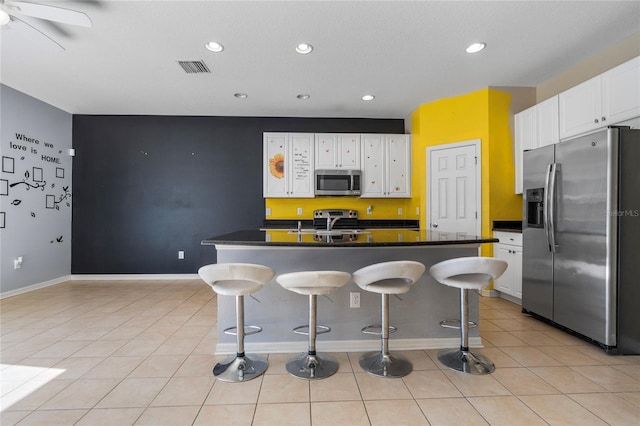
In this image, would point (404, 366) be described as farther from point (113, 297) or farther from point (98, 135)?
point (98, 135)

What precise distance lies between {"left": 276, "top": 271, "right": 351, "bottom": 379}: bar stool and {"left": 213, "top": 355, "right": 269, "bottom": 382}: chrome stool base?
212mm

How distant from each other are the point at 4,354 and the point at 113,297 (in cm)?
160

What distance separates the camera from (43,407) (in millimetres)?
1754

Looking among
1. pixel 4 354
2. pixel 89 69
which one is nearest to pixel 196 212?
pixel 89 69

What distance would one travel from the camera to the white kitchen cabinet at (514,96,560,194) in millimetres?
3342

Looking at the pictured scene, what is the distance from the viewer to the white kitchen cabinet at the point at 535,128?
11.0 ft

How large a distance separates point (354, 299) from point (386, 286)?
0.53m

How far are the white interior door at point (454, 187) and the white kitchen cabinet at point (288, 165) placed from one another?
1833 millimetres

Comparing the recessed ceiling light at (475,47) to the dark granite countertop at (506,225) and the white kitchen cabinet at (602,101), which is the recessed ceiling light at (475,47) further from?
the dark granite countertop at (506,225)

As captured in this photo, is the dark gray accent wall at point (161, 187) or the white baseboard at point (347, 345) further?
the dark gray accent wall at point (161, 187)

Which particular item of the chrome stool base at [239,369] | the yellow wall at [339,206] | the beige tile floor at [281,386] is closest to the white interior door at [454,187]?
the yellow wall at [339,206]

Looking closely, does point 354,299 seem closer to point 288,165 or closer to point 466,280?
point 466,280

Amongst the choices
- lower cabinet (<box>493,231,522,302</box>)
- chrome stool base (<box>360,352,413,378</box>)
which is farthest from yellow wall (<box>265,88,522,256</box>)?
chrome stool base (<box>360,352,413,378</box>)

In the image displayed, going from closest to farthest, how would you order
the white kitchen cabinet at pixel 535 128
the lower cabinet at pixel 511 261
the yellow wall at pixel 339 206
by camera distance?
the white kitchen cabinet at pixel 535 128, the lower cabinet at pixel 511 261, the yellow wall at pixel 339 206
